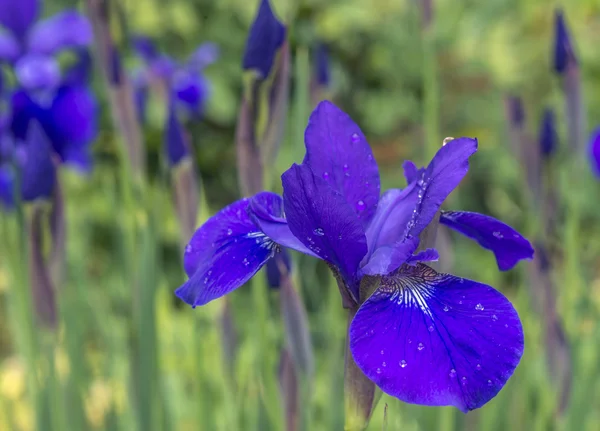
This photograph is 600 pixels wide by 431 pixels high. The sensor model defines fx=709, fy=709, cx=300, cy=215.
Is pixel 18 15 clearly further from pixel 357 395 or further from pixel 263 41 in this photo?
pixel 357 395

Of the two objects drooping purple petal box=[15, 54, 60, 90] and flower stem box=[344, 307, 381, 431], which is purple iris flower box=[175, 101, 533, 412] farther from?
drooping purple petal box=[15, 54, 60, 90]

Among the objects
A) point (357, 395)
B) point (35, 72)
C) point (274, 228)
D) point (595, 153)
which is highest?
point (35, 72)

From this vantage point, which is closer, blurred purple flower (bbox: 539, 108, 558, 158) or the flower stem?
the flower stem

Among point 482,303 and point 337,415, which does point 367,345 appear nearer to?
point 482,303

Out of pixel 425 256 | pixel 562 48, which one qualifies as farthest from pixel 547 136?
pixel 425 256

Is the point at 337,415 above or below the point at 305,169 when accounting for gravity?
below

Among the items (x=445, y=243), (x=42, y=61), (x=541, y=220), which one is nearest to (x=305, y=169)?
(x=445, y=243)

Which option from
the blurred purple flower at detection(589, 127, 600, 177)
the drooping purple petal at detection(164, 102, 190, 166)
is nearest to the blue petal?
the drooping purple petal at detection(164, 102, 190, 166)
